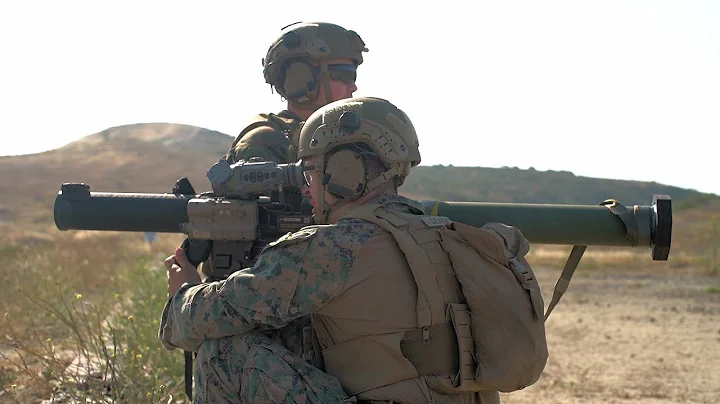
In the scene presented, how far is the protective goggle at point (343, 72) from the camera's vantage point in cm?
444

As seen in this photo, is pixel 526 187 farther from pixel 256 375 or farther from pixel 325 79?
pixel 256 375

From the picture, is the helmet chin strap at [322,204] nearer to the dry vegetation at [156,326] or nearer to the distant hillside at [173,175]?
the dry vegetation at [156,326]

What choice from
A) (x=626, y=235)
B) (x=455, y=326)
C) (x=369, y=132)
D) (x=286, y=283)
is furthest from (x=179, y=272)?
(x=626, y=235)

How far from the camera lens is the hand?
3371 millimetres

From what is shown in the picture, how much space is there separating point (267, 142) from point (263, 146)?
1.3 inches

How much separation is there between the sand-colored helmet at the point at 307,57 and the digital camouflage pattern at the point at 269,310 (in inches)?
63.9

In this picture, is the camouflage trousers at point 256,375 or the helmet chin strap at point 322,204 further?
the helmet chin strap at point 322,204

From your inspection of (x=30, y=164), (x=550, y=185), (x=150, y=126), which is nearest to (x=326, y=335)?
(x=30, y=164)

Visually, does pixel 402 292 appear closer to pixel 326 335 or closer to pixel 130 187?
pixel 326 335

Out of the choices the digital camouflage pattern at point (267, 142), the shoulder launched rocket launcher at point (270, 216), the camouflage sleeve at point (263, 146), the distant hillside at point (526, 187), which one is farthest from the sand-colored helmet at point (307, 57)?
the distant hillside at point (526, 187)

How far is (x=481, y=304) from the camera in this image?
2.73m

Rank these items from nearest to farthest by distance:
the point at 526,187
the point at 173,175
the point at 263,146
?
the point at 263,146 → the point at 173,175 → the point at 526,187

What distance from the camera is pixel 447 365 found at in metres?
2.75

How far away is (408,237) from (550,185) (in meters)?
68.1
